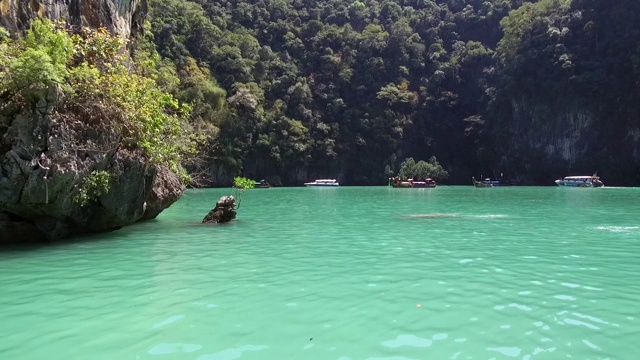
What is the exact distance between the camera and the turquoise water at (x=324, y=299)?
17.4 feet

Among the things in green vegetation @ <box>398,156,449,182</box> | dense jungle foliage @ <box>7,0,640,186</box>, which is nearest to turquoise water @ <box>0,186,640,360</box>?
dense jungle foliage @ <box>7,0,640,186</box>

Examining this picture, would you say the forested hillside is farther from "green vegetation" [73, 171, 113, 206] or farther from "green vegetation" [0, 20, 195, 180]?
"green vegetation" [73, 171, 113, 206]

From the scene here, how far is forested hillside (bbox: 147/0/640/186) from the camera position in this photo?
6888 centimetres

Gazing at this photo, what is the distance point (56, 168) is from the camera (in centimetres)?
1163

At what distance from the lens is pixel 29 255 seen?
11117mm

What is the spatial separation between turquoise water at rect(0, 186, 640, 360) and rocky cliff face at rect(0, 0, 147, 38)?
6.16 meters

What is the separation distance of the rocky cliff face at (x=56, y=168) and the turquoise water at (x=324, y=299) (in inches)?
48.8

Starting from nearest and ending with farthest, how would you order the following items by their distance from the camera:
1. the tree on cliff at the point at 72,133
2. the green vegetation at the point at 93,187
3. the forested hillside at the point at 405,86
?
the tree on cliff at the point at 72,133, the green vegetation at the point at 93,187, the forested hillside at the point at 405,86

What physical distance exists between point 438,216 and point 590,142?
2323 inches

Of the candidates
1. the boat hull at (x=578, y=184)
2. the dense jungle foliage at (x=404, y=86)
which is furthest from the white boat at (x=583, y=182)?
the dense jungle foliage at (x=404, y=86)

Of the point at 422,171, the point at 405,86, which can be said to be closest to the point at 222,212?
the point at 422,171

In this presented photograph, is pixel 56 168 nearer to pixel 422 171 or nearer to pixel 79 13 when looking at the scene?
pixel 79 13

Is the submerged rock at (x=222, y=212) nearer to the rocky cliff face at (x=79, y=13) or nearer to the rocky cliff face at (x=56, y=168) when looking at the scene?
the rocky cliff face at (x=56, y=168)

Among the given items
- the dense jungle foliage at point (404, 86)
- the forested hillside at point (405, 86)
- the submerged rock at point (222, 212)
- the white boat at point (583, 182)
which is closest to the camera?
the submerged rock at point (222, 212)
